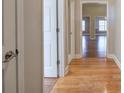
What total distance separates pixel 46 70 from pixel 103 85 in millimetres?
1615

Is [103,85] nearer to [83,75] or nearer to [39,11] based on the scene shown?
[83,75]

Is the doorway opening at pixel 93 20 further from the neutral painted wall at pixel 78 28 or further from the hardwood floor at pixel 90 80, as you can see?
the hardwood floor at pixel 90 80

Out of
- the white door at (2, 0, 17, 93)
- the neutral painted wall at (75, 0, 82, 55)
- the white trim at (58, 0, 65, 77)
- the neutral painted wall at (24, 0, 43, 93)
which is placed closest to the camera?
the white door at (2, 0, 17, 93)

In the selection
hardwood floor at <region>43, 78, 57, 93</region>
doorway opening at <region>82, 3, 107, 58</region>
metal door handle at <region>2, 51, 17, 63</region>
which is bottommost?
hardwood floor at <region>43, 78, 57, 93</region>

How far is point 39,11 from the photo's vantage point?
3.86m

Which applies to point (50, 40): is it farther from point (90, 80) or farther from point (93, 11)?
point (93, 11)

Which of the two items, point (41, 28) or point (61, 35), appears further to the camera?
point (61, 35)

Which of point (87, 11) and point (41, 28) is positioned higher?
→ point (87, 11)

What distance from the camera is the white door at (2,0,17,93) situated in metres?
2.52

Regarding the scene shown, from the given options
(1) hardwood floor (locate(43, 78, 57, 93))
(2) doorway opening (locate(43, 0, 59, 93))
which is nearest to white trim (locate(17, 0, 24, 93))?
(1) hardwood floor (locate(43, 78, 57, 93))

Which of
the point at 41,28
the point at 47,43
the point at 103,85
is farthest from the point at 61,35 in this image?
the point at 41,28

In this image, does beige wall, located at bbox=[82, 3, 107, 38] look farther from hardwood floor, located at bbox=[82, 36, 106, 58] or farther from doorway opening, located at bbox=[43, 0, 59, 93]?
doorway opening, located at bbox=[43, 0, 59, 93]

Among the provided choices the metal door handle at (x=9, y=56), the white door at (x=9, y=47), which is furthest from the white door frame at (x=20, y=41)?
the metal door handle at (x=9, y=56)

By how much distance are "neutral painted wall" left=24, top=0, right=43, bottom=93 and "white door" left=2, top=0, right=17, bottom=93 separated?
51 cm
